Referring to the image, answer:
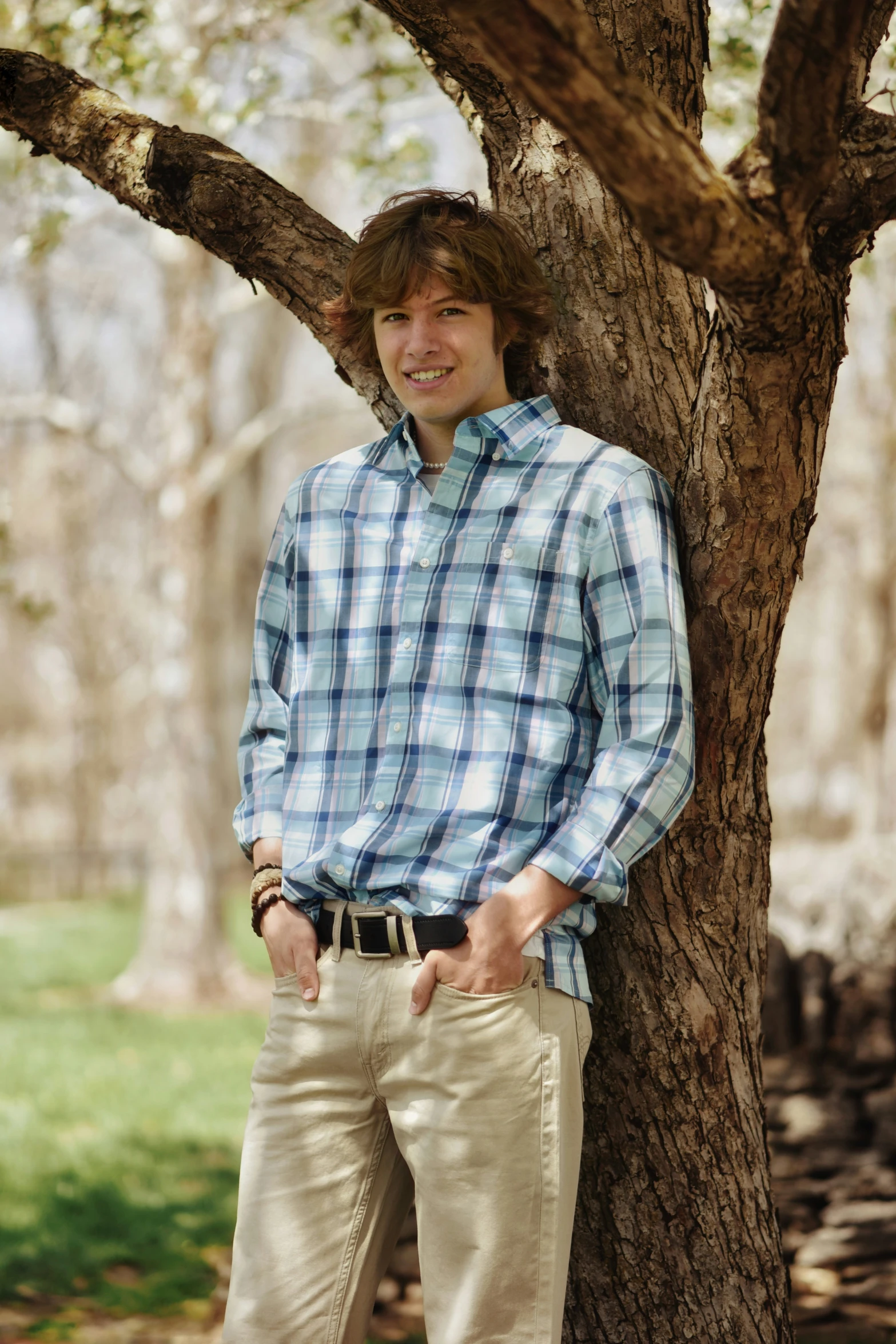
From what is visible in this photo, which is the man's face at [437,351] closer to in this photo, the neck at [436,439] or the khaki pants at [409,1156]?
the neck at [436,439]

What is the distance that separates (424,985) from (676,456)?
1100 mm

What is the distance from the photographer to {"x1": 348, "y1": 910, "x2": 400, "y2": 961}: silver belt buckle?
6.86ft

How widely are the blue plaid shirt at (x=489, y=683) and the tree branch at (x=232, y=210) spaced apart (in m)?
0.46

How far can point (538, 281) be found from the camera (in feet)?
7.98

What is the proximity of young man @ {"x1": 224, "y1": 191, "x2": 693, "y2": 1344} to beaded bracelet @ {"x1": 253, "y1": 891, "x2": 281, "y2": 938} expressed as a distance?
0.01 m

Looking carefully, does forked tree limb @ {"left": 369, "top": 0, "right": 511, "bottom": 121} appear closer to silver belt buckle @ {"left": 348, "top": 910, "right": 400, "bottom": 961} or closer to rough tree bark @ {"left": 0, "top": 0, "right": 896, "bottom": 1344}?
rough tree bark @ {"left": 0, "top": 0, "right": 896, "bottom": 1344}

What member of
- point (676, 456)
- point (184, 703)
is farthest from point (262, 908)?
point (184, 703)

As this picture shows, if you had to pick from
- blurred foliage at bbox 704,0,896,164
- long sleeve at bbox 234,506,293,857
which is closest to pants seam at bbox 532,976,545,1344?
long sleeve at bbox 234,506,293,857

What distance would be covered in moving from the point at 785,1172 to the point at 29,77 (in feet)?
13.3

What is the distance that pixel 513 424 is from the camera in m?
2.33

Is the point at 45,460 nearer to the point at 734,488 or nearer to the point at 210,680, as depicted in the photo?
the point at 210,680

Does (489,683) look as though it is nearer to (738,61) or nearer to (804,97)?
(804,97)

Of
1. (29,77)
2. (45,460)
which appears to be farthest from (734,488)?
(45,460)

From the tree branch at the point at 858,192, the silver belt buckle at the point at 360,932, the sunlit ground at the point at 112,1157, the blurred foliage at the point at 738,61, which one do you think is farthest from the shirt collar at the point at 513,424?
the sunlit ground at the point at 112,1157
